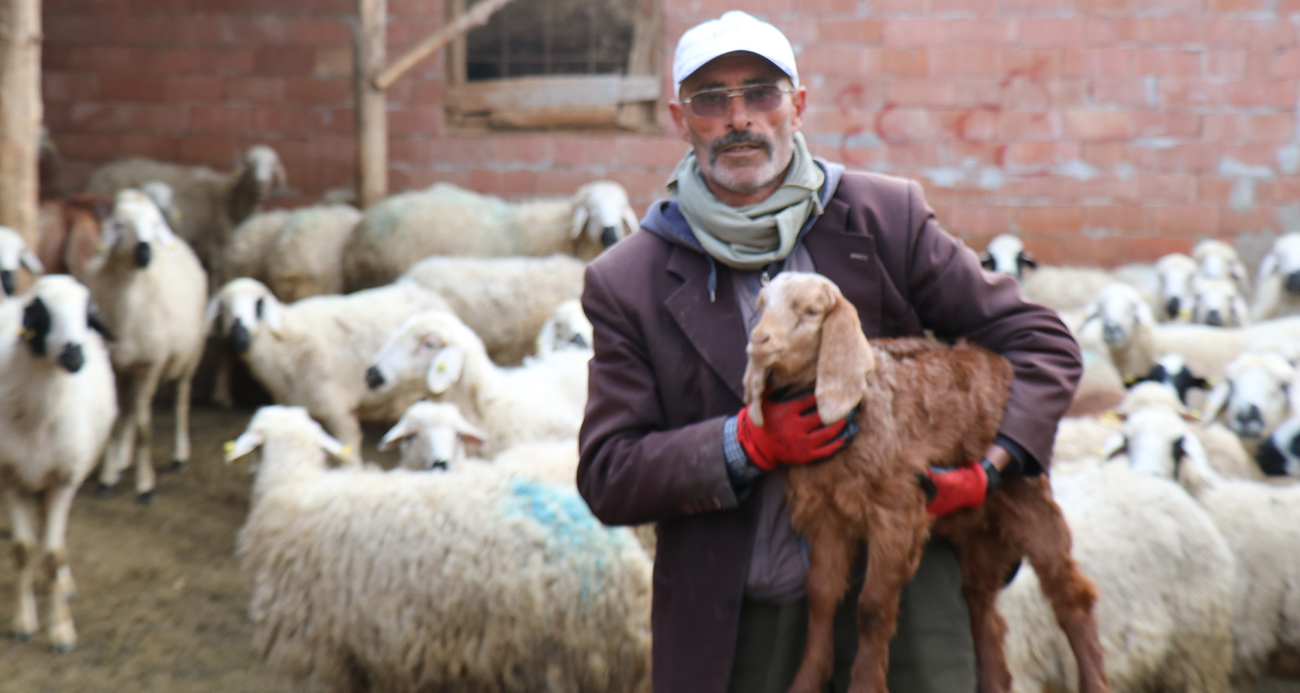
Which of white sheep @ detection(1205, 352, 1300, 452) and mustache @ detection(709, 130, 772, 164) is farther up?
mustache @ detection(709, 130, 772, 164)

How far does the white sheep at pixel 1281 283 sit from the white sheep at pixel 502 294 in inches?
185

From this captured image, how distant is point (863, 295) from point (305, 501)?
2.78 metres

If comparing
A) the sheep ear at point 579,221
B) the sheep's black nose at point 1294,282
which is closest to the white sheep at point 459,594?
the sheep ear at point 579,221

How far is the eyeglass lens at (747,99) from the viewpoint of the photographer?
205cm

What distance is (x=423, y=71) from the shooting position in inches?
352

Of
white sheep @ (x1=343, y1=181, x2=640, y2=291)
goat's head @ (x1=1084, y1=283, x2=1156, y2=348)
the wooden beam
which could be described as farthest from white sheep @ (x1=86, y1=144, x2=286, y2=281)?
goat's head @ (x1=1084, y1=283, x2=1156, y2=348)

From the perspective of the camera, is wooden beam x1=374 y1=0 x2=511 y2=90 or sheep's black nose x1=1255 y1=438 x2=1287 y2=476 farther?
wooden beam x1=374 y1=0 x2=511 y2=90

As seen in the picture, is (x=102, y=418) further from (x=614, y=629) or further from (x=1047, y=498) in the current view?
(x=1047, y=498)

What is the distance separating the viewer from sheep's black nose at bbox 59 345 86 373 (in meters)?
4.71

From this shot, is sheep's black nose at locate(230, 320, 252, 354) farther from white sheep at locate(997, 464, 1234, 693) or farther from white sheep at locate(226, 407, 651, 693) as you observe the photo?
white sheep at locate(997, 464, 1234, 693)

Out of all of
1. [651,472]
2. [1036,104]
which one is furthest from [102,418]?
[1036,104]

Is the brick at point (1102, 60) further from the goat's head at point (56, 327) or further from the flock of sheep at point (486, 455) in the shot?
the goat's head at point (56, 327)

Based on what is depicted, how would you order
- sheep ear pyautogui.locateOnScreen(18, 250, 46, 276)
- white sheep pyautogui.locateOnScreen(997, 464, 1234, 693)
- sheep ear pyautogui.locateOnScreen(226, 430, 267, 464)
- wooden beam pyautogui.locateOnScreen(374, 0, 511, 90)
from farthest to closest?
wooden beam pyautogui.locateOnScreen(374, 0, 511, 90)
sheep ear pyautogui.locateOnScreen(18, 250, 46, 276)
sheep ear pyautogui.locateOnScreen(226, 430, 267, 464)
white sheep pyautogui.locateOnScreen(997, 464, 1234, 693)

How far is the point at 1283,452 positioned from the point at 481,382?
11.9 ft
